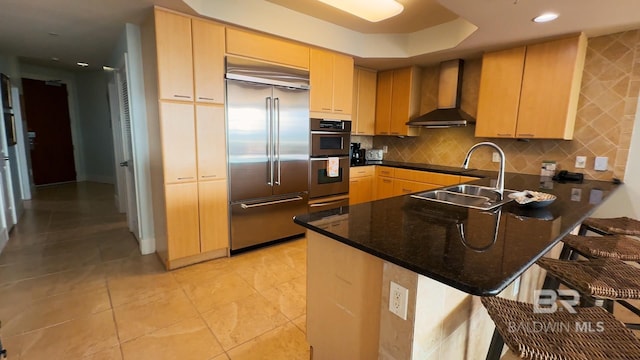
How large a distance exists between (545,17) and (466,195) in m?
1.65

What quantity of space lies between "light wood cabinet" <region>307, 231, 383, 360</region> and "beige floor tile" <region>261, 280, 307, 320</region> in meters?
0.63

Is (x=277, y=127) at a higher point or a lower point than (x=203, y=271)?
higher

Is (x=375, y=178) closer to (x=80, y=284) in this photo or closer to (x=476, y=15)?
(x=476, y=15)

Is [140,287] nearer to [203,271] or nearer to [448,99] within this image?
[203,271]

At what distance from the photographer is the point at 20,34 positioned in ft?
11.2

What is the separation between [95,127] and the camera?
21.9ft

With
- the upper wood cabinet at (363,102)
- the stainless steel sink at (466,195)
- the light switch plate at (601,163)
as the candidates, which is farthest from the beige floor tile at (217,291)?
the light switch plate at (601,163)

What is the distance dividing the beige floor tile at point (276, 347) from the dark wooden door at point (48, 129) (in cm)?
741

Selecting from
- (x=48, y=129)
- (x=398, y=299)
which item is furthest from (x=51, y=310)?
(x=48, y=129)

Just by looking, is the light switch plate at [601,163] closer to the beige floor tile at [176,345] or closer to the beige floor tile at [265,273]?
the beige floor tile at [265,273]

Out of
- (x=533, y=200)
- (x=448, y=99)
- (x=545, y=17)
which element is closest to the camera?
(x=533, y=200)

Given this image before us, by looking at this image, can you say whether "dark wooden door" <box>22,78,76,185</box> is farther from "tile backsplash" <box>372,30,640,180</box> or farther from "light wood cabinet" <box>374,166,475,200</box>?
"tile backsplash" <box>372,30,640,180</box>

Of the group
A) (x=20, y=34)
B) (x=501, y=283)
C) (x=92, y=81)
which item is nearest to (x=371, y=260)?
(x=501, y=283)

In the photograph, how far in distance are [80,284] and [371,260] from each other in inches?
103
